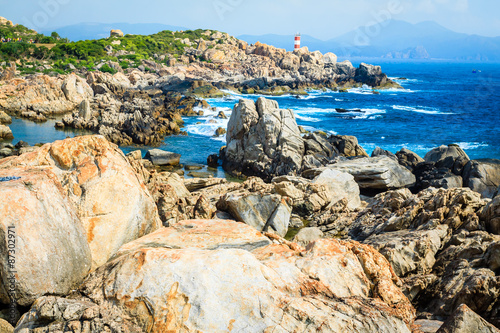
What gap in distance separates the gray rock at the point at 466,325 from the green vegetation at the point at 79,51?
80380 millimetres

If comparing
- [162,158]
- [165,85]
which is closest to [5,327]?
[162,158]

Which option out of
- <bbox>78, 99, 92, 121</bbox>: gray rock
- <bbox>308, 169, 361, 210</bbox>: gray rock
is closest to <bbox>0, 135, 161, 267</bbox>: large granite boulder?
<bbox>308, 169, 361, 210</bbox>: gray rock

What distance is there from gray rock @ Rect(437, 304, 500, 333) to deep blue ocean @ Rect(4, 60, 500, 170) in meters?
29.8

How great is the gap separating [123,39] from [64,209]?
129467 millimetres

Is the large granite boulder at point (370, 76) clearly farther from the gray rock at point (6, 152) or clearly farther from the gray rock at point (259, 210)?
the gray rock at point (259, 210)

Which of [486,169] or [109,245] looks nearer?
[109,245]

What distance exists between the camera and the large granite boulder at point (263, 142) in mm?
30078

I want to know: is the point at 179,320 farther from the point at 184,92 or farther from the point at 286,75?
the point at 286,75

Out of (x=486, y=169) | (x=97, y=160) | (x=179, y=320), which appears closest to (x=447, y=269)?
(x=179, y=320)

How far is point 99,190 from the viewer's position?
8.13 metres

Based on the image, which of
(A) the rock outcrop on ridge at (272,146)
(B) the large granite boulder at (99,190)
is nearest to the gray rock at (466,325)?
(B) the large granite boulder at (99,190)

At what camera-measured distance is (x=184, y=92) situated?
74.2 meters

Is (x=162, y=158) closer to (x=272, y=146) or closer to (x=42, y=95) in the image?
(x=272, y=146)

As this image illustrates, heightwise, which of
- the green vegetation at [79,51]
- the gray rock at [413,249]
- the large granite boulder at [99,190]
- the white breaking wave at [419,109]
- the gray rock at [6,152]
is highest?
the green vegetation at [79,51]
